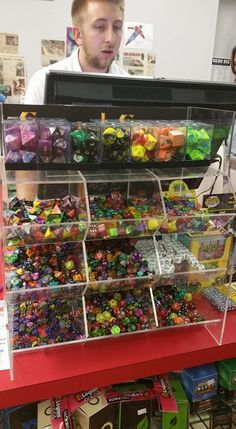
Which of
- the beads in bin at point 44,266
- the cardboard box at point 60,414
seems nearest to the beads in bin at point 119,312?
the beads in bin at point 44,266

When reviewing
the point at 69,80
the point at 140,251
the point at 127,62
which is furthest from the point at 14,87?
the point at 140,251

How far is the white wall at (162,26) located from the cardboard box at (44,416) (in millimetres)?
2714

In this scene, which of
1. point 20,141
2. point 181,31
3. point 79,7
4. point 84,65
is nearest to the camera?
point 20,141

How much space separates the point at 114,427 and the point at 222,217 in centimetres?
80

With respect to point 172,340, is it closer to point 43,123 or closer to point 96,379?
point 96,379

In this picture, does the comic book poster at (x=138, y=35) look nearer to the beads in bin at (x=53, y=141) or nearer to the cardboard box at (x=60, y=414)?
the beads in bin at (x=53, y=141)

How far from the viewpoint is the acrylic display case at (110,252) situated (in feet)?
3.07

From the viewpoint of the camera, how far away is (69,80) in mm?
1016

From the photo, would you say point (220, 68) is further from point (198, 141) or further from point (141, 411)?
point (141, 411)

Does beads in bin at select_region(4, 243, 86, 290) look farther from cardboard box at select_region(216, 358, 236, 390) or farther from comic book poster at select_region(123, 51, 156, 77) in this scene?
comic book poster at select_region(123, 51, 156, 77)

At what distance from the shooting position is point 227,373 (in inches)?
47.1

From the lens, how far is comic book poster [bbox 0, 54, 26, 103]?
3016 millimetres

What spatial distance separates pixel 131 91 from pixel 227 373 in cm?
95

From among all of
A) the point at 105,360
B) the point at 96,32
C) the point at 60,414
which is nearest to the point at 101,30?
the point at 96,32
